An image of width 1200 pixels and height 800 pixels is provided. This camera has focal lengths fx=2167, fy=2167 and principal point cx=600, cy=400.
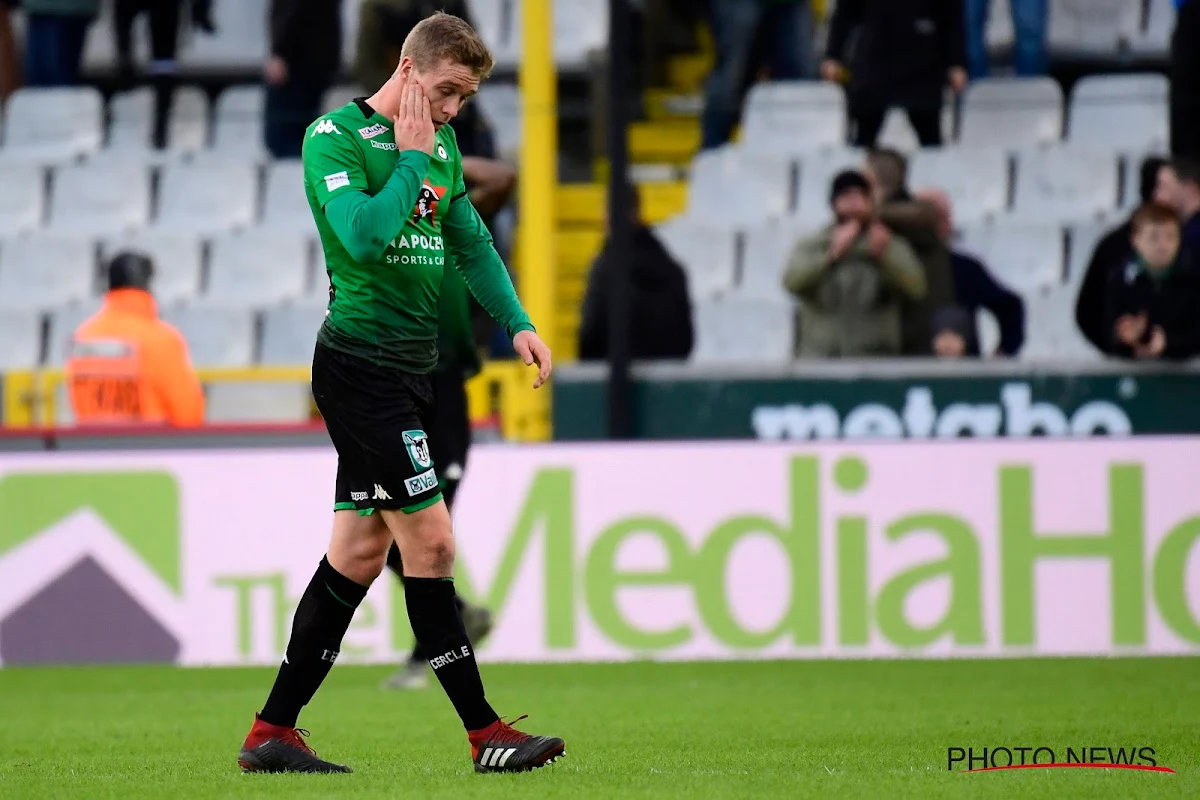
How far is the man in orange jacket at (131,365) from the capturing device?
10445 mm

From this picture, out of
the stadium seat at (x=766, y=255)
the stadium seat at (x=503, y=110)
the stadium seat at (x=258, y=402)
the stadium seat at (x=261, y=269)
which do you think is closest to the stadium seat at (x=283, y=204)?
the stadium seat at (x=261, y=269)

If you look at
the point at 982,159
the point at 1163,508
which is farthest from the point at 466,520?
the point at 982,159

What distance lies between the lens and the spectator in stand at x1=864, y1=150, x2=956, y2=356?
10711 mm

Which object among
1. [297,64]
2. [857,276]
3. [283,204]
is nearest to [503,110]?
[297,64]

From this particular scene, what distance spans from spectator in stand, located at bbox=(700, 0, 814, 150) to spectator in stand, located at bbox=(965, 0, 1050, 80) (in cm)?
98

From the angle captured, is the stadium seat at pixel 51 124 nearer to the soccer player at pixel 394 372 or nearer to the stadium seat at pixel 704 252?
the stadium seat at pixel 704 252

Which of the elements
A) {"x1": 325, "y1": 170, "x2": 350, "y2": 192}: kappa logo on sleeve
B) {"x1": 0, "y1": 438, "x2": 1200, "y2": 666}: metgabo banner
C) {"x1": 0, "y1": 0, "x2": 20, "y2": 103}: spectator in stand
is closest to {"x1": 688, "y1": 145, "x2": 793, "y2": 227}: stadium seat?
{"x1": 0, "y1": 438, "x2": 1200, "y2": 666}: metgabo banner

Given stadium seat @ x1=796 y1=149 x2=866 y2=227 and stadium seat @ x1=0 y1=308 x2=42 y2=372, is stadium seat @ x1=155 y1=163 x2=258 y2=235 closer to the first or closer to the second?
stadium seat @ x1=0 y1=308 x2=42 y2=372

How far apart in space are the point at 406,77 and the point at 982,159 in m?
7.93

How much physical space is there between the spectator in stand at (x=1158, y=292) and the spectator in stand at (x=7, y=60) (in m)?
7.93

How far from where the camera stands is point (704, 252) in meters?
12.6

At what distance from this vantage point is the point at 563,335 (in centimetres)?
1213

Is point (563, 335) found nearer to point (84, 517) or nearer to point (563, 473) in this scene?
point (563, 473)

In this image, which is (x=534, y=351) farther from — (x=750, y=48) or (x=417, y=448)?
(x=750, y=48)
